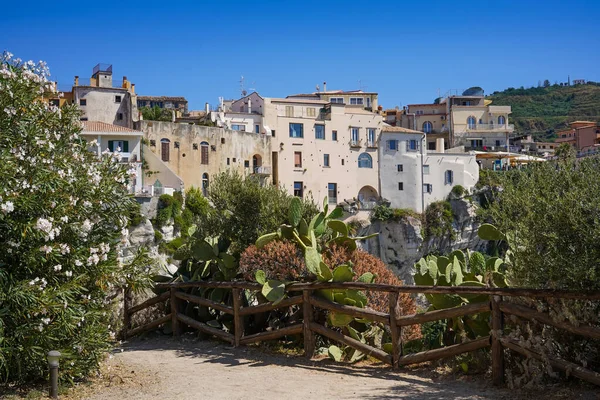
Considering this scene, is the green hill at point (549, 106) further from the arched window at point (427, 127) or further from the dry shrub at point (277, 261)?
the dry shrub at point (277, 261)

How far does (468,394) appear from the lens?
316 inches

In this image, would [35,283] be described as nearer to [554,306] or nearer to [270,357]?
[270,357]

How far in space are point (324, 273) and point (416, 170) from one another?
6082cm

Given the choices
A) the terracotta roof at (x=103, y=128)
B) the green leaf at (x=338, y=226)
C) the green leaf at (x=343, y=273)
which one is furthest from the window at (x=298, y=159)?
the green leaf at (x=343, y=273)

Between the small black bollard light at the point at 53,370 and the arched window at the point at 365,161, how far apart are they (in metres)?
62.8

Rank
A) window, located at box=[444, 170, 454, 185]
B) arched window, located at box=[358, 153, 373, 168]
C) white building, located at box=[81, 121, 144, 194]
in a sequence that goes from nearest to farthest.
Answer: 1. white building, located at box=[81, 121, 144, 194]
2. window, located at box=[444, 170, 454, 185]
3. arched window, located at box=[358, 153, 373, 168]

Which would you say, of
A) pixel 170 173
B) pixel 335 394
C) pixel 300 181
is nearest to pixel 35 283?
pixel 335 394

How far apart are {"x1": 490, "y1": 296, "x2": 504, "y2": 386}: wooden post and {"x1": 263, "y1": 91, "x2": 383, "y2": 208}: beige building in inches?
2258

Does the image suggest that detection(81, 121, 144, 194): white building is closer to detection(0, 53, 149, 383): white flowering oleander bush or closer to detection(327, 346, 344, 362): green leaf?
detection(0, 53, 149, 383): white flowering oleander bush

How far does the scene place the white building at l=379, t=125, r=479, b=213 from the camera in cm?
6944

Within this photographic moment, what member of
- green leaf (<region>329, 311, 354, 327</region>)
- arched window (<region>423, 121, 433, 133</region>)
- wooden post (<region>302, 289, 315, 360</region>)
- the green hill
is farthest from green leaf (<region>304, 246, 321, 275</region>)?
the green hill

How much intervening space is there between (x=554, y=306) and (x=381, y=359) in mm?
2780

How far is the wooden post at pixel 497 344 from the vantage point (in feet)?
27.3

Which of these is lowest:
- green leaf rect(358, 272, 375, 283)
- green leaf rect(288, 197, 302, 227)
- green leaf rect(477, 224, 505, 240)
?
green leaf rect(358, 272, 375, 283)
